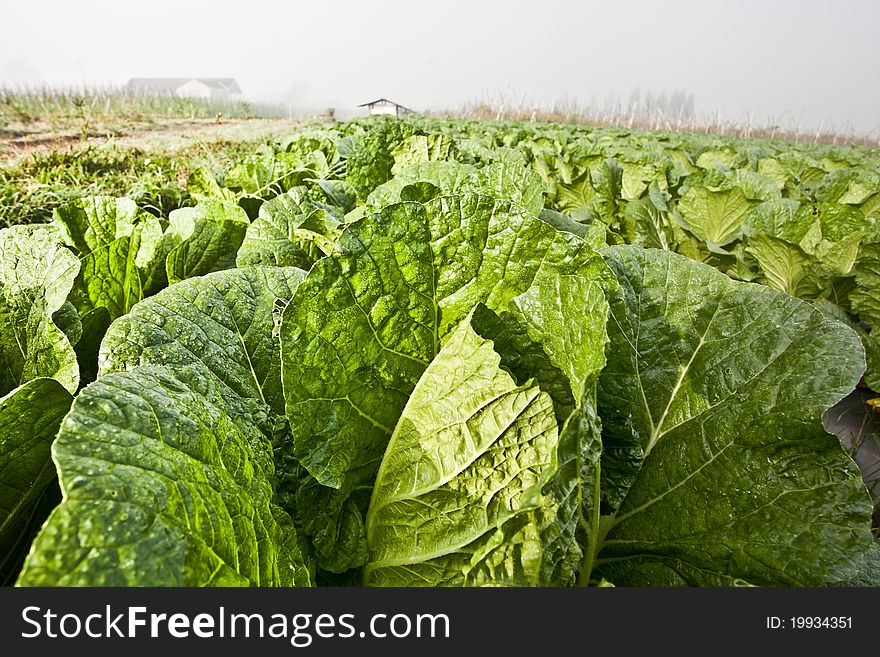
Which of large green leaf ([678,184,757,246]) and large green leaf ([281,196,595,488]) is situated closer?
large green leaf ([281,196,595,488])

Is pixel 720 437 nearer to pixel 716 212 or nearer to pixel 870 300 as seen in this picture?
pixel 870 300

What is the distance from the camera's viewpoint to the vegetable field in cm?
79

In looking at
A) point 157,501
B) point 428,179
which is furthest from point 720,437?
point 428,179

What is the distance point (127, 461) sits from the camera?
70 centimetres

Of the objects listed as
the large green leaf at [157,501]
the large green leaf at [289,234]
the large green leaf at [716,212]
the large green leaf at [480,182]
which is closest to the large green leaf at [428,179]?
the large green leaf at [480,182]

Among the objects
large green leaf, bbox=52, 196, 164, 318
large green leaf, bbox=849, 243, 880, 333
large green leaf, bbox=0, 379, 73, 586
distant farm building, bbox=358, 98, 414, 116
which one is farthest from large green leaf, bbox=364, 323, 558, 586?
distant farm building, bbox=358, 98, 414, 116

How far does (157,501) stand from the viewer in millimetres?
675

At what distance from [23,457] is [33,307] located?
0.43m

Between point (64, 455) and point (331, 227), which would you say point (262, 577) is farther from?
point (331, 227)

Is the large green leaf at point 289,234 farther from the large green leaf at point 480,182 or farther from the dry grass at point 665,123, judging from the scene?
the dry grass at point 665,123

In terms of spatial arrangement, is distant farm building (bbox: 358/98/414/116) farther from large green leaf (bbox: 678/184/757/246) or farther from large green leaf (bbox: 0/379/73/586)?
large green leaf (bbox: 0/379/73/586)

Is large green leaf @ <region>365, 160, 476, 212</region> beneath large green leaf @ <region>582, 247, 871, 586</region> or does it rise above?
above

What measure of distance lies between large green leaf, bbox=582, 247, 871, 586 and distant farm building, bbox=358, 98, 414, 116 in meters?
33.0

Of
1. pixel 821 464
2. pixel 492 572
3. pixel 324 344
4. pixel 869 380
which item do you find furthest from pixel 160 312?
pixel 869 380
